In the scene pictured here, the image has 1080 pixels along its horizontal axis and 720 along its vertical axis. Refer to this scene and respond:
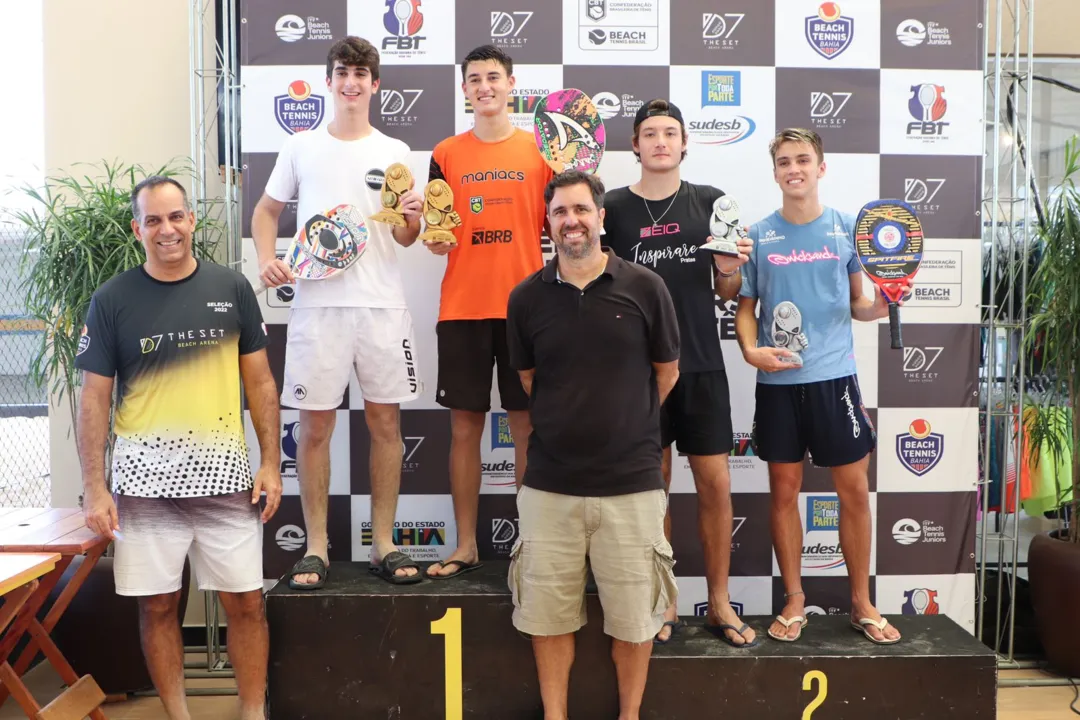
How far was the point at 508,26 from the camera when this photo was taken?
340cm

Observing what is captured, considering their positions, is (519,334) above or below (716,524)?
above

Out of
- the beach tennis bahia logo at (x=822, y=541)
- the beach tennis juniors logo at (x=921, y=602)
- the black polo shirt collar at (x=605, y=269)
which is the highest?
the black polo shirt collar at (x=605, y=269)

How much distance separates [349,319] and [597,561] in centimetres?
118

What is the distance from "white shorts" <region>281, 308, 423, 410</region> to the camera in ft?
9.50

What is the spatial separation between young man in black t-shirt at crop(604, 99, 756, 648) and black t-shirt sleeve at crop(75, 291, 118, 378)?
1.61 metres

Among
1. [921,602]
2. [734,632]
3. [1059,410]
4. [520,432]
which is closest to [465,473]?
[520,432]

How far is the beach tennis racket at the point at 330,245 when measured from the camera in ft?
9.33

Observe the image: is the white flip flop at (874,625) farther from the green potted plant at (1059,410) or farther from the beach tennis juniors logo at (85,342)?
the beach tennis juniors logo at (85,342)

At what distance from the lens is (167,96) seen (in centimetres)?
369

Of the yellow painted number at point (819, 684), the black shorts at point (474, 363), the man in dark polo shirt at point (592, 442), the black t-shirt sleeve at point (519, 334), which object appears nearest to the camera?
the man in dark polo shirt at point (592, 442)

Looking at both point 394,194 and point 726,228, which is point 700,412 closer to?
point 726,228

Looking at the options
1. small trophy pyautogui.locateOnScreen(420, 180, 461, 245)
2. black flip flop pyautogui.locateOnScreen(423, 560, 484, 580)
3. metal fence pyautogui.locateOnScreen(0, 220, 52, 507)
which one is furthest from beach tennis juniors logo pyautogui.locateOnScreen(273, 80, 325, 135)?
black flip flop pyautogui.locateOnScreen(423, 560, 484, 580)

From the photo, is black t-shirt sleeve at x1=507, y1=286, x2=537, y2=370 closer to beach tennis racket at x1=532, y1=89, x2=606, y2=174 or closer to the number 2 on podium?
beach tennis racket at x1=532, y1=89, x2=606, y2=174

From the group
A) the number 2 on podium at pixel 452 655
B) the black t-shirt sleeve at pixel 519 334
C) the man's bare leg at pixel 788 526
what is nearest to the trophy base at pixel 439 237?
the black t-shirt sleeve at pixel 519 334
